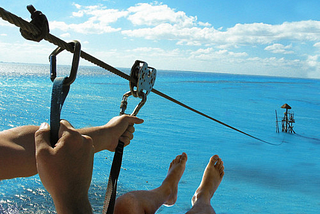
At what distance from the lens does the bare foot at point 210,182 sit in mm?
1925

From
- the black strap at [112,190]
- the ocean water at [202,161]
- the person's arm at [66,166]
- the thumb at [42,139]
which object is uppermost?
the thumb at [42,139]

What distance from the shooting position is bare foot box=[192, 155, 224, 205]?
6.32ft

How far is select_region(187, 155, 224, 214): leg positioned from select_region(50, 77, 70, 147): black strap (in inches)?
51.0

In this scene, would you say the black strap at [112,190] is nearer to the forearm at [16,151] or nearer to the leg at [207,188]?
the forearm at [16,151]

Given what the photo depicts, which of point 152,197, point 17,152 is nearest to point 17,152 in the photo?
point 17,152

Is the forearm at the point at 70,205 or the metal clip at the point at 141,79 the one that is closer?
the forearm at the point at 70,205

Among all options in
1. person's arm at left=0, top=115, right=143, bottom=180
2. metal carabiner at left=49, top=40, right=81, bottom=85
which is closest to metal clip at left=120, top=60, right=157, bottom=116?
person's arm at left=0, top=115, right=143, bottom=180

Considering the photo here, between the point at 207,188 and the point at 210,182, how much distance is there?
0.11 m

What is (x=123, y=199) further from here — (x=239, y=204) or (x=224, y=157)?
(x=224, y=157)

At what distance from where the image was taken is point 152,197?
1.66 meters

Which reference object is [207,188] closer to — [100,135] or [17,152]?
[100,135]

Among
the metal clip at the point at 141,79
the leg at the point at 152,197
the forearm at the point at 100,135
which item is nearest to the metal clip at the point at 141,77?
the metal clip at the point at 141,79

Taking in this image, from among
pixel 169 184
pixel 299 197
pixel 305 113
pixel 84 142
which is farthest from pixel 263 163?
pixel 305 113

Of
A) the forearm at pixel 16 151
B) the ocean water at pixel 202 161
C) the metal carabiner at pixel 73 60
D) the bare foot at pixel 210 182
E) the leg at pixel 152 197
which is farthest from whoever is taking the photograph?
the ocean water at pixel 202 161
